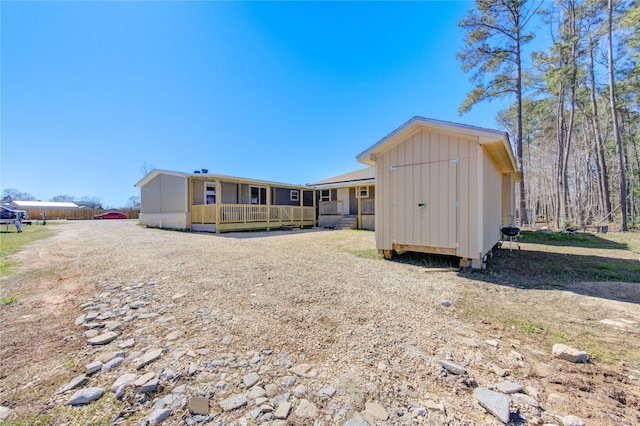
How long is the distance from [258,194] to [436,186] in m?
12.7

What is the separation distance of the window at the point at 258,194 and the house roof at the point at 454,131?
35.6 ft

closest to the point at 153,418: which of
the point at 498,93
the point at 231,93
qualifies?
the point at 231,93

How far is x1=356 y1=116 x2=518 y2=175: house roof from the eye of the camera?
15.4 feet

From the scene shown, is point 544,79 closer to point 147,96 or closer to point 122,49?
point 122,49

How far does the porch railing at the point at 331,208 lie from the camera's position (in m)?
15.9

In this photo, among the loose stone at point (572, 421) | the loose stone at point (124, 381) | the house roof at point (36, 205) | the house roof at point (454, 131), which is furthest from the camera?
the house roof at point (36, 205)

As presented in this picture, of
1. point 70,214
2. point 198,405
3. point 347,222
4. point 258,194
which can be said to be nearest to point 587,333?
point 198,405

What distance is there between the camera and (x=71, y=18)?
Result: 763cm

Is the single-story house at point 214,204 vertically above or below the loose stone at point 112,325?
above

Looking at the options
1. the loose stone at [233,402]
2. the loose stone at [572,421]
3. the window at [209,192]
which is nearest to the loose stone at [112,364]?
the loose stone at [233,402]

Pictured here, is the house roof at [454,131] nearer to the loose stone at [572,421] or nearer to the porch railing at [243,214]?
the loose stone at [572,421]

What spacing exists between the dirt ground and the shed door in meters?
0.69

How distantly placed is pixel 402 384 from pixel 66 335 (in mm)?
3176

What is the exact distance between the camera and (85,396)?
5.27ft
